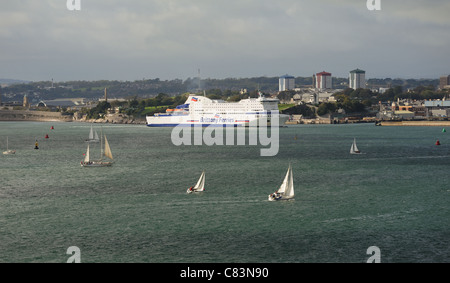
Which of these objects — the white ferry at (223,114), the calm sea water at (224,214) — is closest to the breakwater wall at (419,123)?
the white ferry at (223,114)

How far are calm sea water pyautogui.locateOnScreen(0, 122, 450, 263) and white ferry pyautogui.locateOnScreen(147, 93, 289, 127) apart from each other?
89959 millimetres

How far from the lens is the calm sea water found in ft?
75.7

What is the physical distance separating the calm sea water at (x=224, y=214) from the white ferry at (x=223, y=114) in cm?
8996

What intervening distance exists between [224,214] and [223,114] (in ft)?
398

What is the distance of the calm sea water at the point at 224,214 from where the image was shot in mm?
23062

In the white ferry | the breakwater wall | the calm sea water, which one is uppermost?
the white ferry

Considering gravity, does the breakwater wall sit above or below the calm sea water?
above

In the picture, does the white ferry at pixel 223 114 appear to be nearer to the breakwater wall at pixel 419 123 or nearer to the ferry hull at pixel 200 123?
the ferry hull at pixel 200 123

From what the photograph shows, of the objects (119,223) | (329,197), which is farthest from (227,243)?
(329,197)

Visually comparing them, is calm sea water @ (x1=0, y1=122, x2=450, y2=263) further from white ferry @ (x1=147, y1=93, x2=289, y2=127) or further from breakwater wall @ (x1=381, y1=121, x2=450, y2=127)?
breakwater wall @ (x1=381, y1=121, x2=450, y2=127)

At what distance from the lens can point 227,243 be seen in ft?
79.3

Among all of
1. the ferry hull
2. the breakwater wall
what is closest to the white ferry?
the ferry hull

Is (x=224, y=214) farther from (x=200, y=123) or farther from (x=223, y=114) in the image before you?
(x=200, y=123)

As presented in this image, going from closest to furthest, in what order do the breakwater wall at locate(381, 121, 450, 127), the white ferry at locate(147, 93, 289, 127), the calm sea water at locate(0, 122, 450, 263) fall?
the calm sea water at locate(0, 122, 450, 263), the white ferry at locate(147, 93, 289, 127), the breakwater wall at locate(381, 121, 450, 127)
